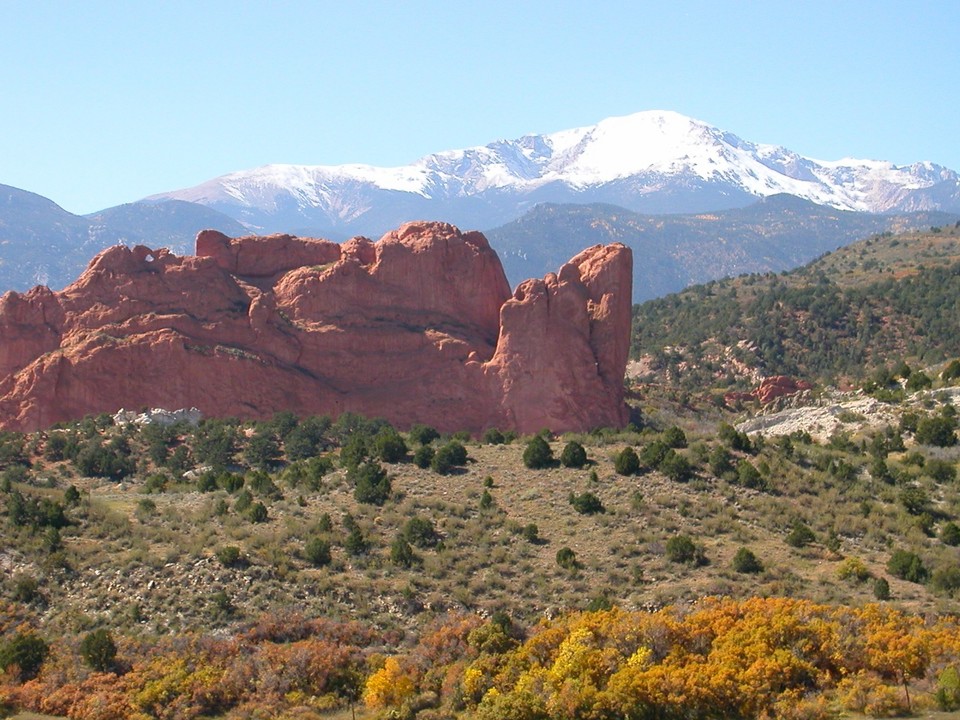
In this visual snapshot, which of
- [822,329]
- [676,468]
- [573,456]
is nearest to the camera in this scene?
[676,468]

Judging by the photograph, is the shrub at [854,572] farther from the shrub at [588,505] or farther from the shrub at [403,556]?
the shrub at [403,556]

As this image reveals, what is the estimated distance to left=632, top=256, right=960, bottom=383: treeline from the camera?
94250 mm

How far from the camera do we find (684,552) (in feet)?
128

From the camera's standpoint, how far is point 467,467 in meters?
48.7

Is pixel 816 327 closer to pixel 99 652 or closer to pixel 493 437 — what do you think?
pixel 493 437

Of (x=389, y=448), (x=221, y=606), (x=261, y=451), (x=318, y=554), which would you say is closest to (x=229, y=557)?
(x=221, y=606)

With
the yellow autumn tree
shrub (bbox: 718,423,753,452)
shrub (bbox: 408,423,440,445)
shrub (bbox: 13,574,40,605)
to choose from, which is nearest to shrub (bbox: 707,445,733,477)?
shrub (bbox: 718,423,753,452)

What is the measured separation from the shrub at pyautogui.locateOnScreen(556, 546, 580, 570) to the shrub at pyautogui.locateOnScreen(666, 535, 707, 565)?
2820 mm

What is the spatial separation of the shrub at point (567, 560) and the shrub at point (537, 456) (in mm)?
8829

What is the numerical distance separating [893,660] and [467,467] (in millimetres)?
21409

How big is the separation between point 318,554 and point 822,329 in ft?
232

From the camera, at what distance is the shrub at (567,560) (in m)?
38.9

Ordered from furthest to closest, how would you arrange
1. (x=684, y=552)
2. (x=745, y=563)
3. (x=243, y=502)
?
(x=243, y=502), (x=684, y=552), (x=745, y=563)

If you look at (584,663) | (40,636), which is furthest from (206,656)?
(584,663)
